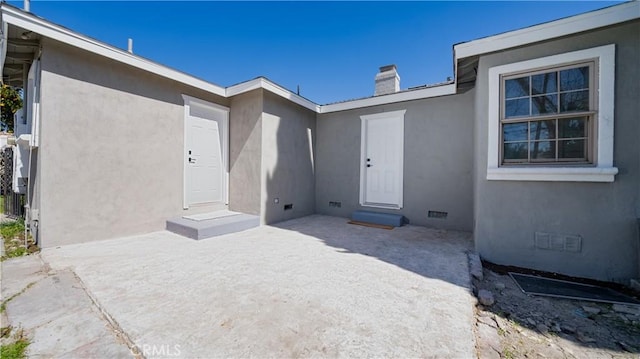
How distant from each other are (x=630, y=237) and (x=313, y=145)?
5.37m

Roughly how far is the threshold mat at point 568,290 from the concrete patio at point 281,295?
57cm

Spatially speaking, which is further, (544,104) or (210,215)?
(210,215)

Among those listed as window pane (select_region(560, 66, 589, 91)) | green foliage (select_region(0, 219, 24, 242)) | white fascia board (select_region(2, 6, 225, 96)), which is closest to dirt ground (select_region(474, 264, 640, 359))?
window pane (select_region(560, 66, 589, 91))

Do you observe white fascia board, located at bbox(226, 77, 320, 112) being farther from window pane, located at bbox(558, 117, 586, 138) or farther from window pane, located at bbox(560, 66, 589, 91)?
window pane, located at bbox(558, 117, 586, 138)

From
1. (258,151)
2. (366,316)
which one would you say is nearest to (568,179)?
(366,316)

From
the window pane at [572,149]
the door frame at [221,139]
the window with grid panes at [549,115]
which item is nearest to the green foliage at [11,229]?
the door frame at [221,139]

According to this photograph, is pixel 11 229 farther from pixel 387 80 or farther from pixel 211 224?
pixel 387 80

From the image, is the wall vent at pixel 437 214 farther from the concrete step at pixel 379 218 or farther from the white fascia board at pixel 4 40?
the white fascia board at pixel 4 40

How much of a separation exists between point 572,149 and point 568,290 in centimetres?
161

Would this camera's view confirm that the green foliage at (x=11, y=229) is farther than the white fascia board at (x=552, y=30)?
Yes

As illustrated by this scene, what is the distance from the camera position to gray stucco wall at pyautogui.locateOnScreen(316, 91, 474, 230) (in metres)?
4.53

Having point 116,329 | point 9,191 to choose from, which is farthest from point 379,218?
point 9,191

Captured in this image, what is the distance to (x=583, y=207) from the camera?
2631 mm

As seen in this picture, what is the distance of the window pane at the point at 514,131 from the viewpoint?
301 centimetres
